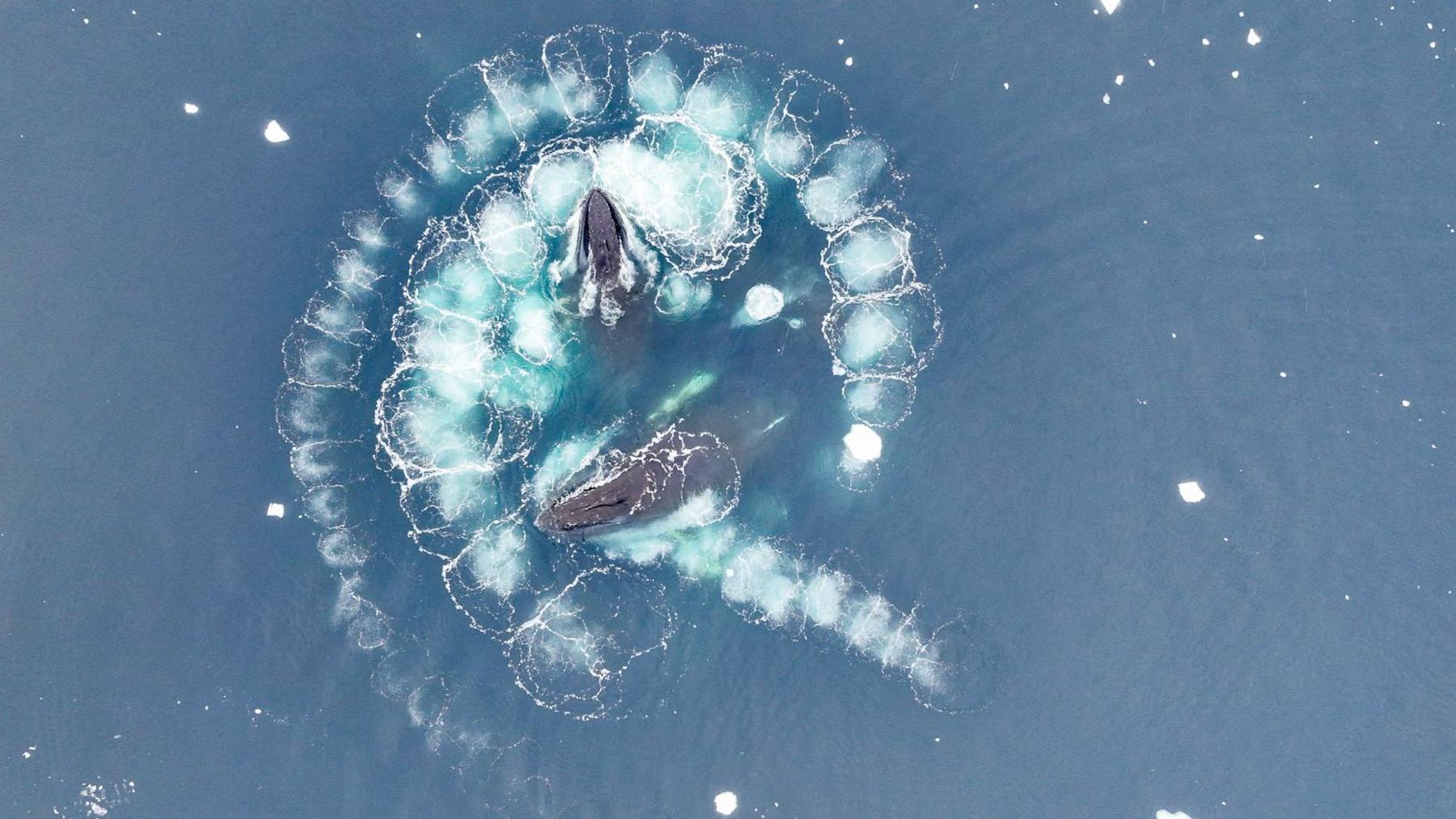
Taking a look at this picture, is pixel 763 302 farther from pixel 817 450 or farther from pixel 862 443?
pixel 862 443

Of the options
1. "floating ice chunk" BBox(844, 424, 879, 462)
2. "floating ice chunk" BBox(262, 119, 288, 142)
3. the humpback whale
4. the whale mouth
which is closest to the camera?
the humpback whale

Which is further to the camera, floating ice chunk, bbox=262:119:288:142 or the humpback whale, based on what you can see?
floating ice chunk, bbox=262:119:288:142

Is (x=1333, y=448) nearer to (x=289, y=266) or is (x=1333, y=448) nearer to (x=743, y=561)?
(x=743, y=561)

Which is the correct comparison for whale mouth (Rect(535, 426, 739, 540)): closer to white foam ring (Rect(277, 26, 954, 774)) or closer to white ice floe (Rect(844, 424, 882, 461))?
white foam ring (Rect(277, 26, 954, 774))

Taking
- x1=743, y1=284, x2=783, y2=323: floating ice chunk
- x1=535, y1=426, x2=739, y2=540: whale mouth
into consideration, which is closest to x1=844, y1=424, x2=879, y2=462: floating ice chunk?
x1=535, y1=426, x2=739, y2=540: whale mouth

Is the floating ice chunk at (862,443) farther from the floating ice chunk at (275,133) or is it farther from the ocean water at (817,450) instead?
the floating ice chunk at (275,133)

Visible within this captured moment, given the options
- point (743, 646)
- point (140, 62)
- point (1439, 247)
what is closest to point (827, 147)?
point (743, 646)

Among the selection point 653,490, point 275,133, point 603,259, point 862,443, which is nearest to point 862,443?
point 862,443

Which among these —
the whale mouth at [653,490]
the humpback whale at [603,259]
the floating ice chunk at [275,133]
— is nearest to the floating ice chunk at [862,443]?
the whale mouth at [653,490]
